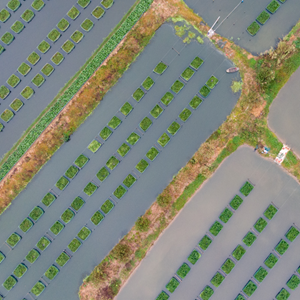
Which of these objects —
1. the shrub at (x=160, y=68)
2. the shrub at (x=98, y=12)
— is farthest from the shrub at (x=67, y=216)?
the shrub at (x=98, y=12)

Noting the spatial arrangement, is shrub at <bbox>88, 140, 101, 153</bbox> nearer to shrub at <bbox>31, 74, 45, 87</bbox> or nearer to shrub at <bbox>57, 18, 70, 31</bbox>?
shrub at <bbox>31, 74, 45, 87</bbox>

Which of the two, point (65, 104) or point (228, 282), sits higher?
point (65, 104)

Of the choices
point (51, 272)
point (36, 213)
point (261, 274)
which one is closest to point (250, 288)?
point (261, 274)

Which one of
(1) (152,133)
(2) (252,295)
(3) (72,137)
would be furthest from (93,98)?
(2) (252,295)

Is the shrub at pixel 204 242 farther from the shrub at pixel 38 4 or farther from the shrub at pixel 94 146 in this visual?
the shrub at pixel 38 4

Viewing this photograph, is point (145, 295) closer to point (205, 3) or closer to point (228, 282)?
point (228, 282)

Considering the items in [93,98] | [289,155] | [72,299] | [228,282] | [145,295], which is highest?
[289,155]
